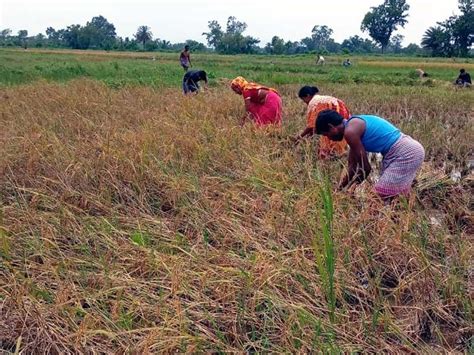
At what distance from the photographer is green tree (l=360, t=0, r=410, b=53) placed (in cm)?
6300

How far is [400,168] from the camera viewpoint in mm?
3322

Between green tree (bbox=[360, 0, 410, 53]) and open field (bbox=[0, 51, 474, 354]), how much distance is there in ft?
212

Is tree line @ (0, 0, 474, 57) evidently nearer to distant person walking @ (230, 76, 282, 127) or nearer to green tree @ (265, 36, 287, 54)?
green tree @ (265, 36, 287, 54)

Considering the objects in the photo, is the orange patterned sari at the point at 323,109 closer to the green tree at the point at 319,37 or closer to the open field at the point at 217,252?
the open field at the point at 217,252

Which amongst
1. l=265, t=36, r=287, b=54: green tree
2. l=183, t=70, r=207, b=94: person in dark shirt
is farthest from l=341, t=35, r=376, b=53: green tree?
l=183, t=70, r=207, b=94: person in dark shirt

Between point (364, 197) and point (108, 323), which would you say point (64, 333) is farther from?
point (364, 197)

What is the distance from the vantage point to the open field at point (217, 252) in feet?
6.91

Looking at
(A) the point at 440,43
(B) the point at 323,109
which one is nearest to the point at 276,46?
(A) the point at 440,43

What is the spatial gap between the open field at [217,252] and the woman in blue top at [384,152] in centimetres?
18

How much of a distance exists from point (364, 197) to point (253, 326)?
1.43m

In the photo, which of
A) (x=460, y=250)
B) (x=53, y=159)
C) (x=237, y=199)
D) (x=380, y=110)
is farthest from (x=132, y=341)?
(x=380, y=110)

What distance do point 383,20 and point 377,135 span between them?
66544 millimetres

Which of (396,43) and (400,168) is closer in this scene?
(400,168)

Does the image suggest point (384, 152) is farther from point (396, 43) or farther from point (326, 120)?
point (396, 43)
